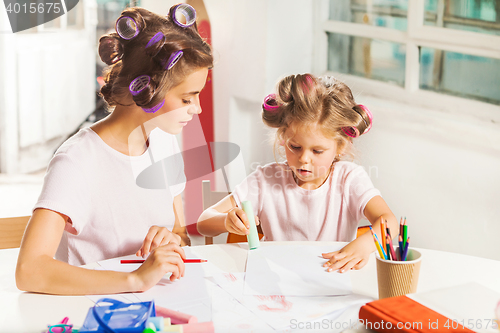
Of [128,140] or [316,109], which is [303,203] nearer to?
[316,109]

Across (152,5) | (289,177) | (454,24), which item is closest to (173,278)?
(289,177)

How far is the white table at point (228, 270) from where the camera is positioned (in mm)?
651

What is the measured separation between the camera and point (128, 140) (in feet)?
3.30

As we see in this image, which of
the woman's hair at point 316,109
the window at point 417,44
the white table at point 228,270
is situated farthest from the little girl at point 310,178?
the window at point 417,44

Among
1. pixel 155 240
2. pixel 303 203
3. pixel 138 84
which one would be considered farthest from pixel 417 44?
pixel 155 240

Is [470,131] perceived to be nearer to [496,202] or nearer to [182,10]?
[496,202]

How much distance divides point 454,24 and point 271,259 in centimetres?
98

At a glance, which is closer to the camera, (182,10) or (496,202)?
(182,10)

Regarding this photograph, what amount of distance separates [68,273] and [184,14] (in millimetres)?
526

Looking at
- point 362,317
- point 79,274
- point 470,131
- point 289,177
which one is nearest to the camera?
point 362,317

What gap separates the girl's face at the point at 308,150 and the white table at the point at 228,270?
0.64 ft

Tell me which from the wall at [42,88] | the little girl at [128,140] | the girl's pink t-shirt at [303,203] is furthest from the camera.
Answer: the wall at [42,88]

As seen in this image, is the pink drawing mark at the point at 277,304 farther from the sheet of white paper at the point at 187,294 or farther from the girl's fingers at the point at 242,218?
the girl's fingers at the point at 242,218

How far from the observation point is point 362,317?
1.99 feet
